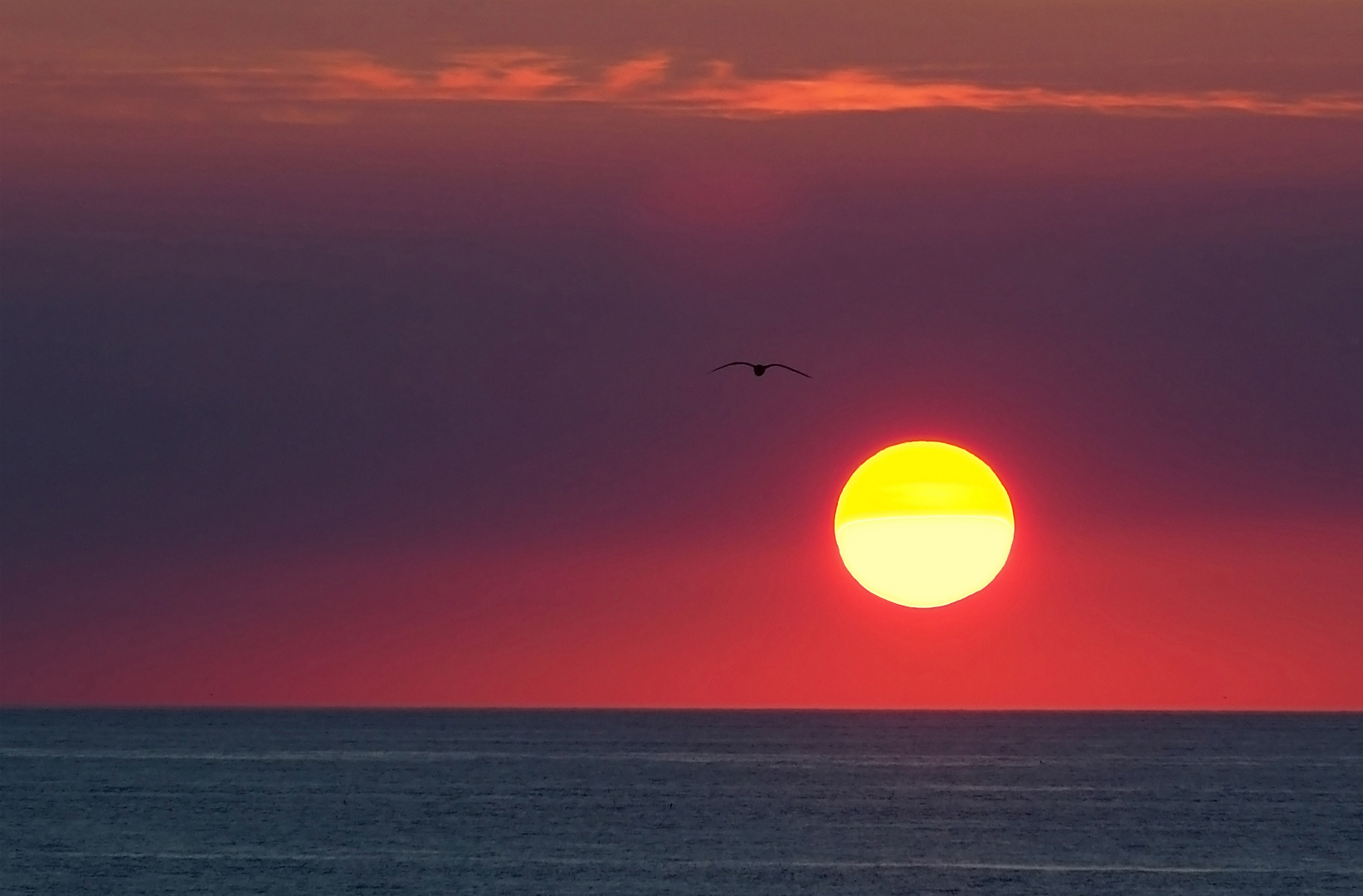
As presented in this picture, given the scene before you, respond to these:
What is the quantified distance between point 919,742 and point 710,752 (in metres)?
12.5

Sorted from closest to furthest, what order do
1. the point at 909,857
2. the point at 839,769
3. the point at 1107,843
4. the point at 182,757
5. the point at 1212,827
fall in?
the point at 909,857 → the point at 1107,843 → the point at 1212,827 → the point at 839,769 → the point at 182,757

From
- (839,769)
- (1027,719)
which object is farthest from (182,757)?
(1027,719)

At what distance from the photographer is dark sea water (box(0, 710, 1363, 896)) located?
33469 millimetres

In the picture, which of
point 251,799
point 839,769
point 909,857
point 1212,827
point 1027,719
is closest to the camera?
point 909,857

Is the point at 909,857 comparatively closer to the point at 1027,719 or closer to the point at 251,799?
the point at 251,799

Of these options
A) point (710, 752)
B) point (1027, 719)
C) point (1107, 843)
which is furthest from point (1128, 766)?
point (1027, 719)

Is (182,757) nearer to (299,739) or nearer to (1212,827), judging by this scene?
(299,739)

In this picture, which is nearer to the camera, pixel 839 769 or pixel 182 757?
pixel 839 769

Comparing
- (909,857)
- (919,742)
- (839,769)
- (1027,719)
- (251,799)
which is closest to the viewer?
(909,857)

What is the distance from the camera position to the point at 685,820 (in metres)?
45.0

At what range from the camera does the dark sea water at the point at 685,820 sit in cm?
3347

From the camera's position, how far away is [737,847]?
1517 inches

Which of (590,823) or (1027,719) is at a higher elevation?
(1027,719)

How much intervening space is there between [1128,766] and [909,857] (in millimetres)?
34869
